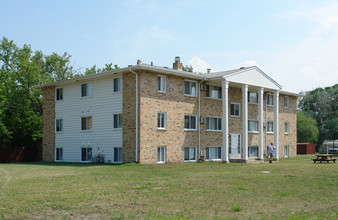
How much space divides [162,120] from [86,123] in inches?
255

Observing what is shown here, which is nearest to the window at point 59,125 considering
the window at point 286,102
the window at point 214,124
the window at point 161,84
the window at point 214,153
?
the window at point 161,84

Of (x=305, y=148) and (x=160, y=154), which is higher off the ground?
(x=160, y=154)

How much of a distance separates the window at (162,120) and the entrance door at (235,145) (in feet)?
26.4

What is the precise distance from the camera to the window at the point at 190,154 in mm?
30377

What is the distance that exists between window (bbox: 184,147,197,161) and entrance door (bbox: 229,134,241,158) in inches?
189

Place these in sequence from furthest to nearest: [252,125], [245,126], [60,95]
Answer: [252,125] → [60,95] → [245,126]

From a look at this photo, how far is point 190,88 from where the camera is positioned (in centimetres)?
3083

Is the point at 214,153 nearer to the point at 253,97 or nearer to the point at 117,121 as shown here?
the point at 253,97

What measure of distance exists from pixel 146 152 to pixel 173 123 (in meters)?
3.36

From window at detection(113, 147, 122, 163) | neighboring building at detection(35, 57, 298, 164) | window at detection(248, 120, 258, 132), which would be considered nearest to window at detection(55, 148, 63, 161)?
neighboring building at detection(35, 57, 298, 164)

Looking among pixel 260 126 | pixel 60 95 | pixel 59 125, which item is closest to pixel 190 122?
pixel 260 126

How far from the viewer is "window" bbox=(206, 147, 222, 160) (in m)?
32.2

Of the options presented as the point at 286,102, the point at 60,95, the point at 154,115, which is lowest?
the point at 154,115

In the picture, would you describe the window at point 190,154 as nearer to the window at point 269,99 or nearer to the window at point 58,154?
the window at point 58,154
